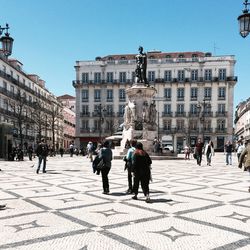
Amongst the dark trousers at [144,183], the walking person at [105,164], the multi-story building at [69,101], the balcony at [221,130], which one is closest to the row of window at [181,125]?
the balcony at [221,130]

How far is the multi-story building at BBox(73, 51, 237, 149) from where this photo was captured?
228ft

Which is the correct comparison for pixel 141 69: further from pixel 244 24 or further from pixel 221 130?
pixel 221 130

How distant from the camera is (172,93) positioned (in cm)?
7194

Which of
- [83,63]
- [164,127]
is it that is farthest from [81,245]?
[83,63]

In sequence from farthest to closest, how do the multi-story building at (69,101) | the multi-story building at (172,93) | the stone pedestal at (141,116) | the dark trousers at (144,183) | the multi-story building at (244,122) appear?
the multi-story building at (69,101), the multi-story building at (244,122), the multi-story building at (172,93), the stone pedestal at (141,116), the dark trousers at (144,183)

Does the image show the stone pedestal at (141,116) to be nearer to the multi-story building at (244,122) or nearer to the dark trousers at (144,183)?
the dark trousers at (144,183)

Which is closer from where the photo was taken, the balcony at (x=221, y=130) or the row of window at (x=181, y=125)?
the balcony at (x=221, y=130)

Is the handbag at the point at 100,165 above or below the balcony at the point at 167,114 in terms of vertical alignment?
below

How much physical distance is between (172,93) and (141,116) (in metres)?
46.7

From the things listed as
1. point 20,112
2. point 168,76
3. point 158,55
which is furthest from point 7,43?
point 158,55

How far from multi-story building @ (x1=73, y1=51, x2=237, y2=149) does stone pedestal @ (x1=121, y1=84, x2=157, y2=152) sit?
134 feet

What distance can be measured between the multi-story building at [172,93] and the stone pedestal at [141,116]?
40862mm

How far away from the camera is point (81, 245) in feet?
15.2

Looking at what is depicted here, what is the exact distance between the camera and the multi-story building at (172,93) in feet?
228
